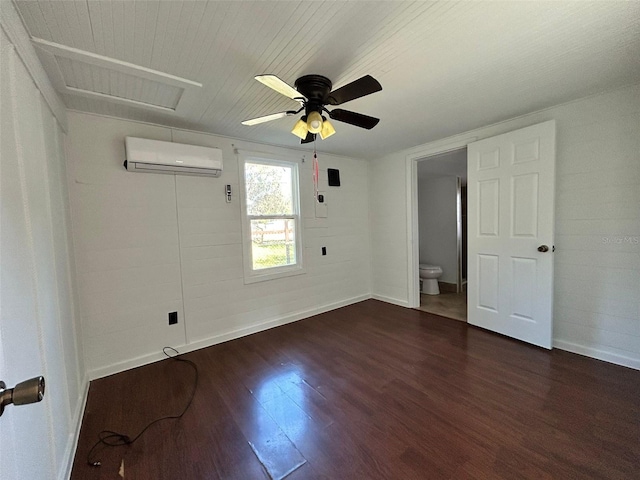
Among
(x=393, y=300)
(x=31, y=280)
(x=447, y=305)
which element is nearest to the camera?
(x=31, y=280)

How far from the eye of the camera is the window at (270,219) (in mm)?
3182

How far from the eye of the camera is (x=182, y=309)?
272cm

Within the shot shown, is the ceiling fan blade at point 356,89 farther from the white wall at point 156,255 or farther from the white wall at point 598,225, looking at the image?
the white wall at point 598,225

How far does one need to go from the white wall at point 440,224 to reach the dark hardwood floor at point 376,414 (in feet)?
7.79

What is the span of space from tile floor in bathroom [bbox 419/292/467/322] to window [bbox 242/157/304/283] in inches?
79.6

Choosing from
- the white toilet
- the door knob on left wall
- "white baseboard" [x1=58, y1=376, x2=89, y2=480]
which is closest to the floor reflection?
"white baseboard" [x1=58, y1=376, x2=89, y2=480]

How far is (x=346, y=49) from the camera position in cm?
155

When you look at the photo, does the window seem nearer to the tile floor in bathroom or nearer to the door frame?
the door frame

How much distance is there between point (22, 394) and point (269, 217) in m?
2.77

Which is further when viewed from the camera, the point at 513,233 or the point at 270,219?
the point at 270,219

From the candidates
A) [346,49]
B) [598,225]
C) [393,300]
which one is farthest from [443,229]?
[346,49]

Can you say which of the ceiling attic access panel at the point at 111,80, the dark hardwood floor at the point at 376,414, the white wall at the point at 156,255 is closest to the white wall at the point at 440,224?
the dark hardwood floor at the point at 376,414

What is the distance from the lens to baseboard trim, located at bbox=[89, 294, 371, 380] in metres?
2.37

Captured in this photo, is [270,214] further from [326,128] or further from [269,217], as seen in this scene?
[326,128]
